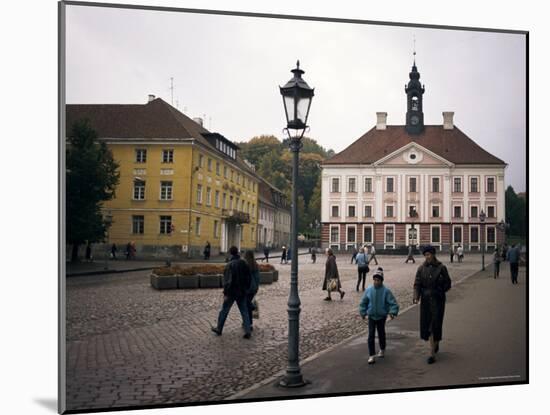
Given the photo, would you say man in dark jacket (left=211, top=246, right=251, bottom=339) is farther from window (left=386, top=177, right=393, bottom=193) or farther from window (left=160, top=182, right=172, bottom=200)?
window (left=386, top=177, right=393, bottom=193)

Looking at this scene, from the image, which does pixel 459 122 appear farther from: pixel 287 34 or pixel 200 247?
pixel 200 247

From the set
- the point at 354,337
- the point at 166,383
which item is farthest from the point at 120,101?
the point at 354,337

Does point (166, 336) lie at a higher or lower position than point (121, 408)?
higher

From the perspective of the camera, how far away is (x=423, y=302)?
317 inches

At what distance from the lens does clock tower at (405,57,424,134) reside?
8.69m

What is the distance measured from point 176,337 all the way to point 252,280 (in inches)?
49.1

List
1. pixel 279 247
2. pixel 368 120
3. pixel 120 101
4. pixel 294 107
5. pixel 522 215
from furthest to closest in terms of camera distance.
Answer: pixel 522 215, pixel 368 120, pixel 279 247, pixel 120 101, pixel 294 107

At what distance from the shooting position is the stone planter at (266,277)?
8.12 m

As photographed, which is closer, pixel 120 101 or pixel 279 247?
pixel 120 101

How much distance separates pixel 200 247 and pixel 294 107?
7.56ft

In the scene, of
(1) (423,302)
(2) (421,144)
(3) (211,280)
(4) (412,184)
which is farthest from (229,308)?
(2) (421,144)

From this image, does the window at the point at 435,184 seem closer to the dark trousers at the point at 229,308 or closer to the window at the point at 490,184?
the window at the point at 490,184

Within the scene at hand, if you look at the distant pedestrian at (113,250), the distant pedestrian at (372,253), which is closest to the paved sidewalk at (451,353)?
the distant pedestrian at (372,253)

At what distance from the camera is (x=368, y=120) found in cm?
850
